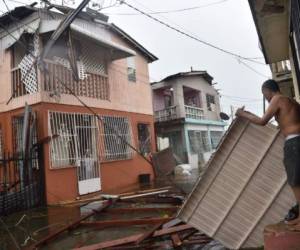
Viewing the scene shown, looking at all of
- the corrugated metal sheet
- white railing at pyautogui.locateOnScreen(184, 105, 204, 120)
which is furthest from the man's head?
A: white railing at pyautogui.locateOnScreen(184, 105, 204, 120)

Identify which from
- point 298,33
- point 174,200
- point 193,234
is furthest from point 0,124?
point 298,33

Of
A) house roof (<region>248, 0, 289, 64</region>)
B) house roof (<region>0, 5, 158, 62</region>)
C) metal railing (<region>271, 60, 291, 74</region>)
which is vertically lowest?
house roof (<region>248, 0, 289, 64</region>)

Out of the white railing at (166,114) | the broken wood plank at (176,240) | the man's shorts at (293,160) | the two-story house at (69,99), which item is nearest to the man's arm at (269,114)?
the man's shorts at (293,160)

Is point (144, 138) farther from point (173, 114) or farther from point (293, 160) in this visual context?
point (293, 160)

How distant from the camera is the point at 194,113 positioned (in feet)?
80.6

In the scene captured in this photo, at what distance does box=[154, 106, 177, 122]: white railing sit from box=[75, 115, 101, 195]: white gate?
33.5 ft

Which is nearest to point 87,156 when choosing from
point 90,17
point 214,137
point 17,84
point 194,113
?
point 17,84

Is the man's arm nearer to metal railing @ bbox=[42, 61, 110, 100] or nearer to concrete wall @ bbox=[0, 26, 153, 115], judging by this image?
metal railing @ bbox=[42, 61, 110, 100]

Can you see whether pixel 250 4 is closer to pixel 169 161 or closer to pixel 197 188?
pixel 197 188

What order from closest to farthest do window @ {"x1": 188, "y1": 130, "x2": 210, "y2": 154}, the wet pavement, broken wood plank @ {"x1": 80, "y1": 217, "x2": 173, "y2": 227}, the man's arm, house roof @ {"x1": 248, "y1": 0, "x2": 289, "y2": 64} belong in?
the man's arm
house roof @ {"x1": 248, "y1": 0, "x2": 289, "y2": 64}
the wet pavement
broken wood plank @ {"x1": 80, "y1": 217, "x2": 173, "y2": 227}
window @ {"x1": 188, "y1": 130, "x2": 210, "y2": 154}

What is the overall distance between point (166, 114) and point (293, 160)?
20.2 metres

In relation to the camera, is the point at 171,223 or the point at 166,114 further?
the point at 166,114

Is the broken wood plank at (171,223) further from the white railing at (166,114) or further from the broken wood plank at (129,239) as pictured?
the white railing at (166,114)

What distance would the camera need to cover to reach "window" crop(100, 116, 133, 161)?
1366 centimetres
